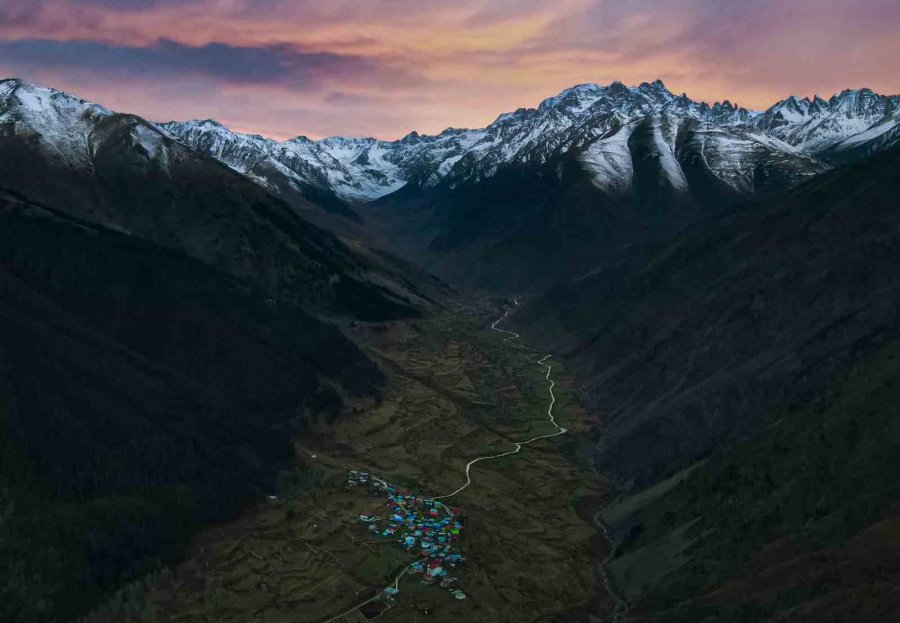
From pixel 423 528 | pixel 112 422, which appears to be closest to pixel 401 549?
pixel 423 528

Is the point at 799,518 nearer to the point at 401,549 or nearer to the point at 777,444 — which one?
the point at 777,444

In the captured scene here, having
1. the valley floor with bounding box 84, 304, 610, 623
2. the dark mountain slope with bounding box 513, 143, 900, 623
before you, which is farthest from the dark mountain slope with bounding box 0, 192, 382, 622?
the dark mountain slope with bounding box 513, 143, 900, 623

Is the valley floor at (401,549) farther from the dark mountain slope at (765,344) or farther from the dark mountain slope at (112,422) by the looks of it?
the dark mountain slope at (765,344)

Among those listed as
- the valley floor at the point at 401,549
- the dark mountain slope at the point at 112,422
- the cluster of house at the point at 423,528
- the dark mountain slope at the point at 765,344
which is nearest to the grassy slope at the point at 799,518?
the valley floor at the point at 401,549

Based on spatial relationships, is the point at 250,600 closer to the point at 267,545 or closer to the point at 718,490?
the point at 267,545

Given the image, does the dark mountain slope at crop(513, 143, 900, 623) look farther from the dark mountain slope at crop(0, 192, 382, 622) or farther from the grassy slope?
the dark mountain slope at crop(0, 192, 382, 622)

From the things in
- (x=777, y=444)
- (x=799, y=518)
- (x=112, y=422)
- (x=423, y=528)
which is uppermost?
(x=777, y=444)
